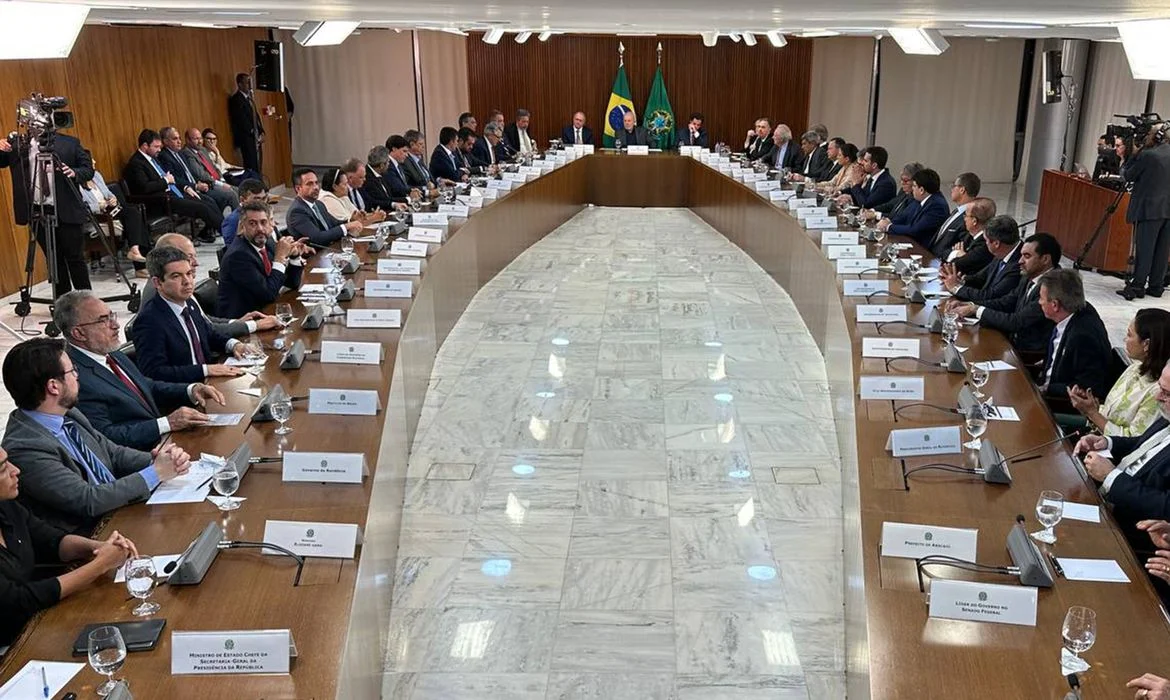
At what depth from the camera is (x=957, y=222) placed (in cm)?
593

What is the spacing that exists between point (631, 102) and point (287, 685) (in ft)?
43.8

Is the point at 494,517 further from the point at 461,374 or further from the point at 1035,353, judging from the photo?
the point at 1035,353

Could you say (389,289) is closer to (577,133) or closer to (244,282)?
(244,282)

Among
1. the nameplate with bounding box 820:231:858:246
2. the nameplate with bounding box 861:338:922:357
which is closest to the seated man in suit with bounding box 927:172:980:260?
the nameplate with bounding box 820:231:858:246

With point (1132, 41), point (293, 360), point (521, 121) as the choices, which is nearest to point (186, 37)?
point (521, 121)

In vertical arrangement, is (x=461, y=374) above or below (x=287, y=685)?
below

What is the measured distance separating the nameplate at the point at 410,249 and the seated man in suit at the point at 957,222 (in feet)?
11.0

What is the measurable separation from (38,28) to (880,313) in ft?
11.7

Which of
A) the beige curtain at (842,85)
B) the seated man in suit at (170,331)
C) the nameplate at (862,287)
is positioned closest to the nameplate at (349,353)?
the seated man in suit at (170,331)

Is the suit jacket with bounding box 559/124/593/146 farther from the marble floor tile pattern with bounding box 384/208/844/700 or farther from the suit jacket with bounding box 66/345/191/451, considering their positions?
the suit jacket with bounding box 66/345/191/451

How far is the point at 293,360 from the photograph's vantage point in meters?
3.67

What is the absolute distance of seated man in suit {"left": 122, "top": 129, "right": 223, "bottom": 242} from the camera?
8.99 meters

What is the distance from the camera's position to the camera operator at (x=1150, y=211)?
285 inches

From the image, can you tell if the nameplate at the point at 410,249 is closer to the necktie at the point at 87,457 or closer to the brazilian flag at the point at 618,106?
the necktie at the point at 87,457
